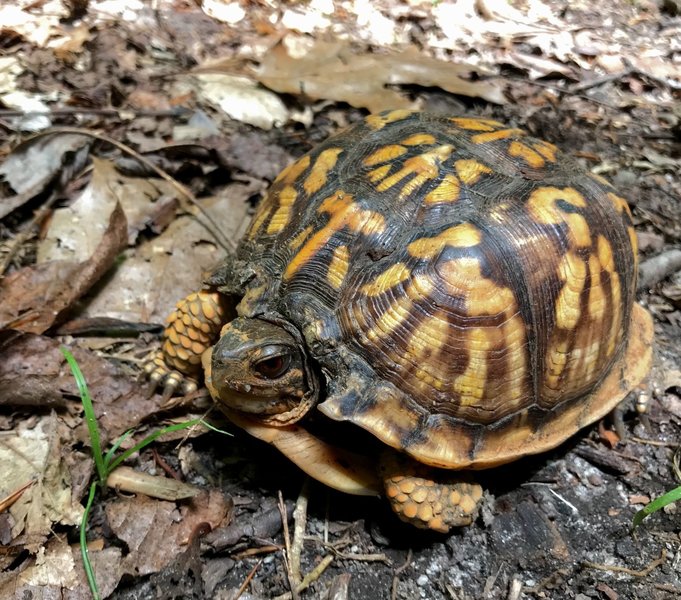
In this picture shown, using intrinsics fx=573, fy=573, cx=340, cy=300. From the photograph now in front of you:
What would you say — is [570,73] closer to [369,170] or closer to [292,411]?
[369,170]

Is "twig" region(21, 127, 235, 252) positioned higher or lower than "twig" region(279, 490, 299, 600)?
higher

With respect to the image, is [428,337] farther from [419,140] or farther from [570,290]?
[419,140]

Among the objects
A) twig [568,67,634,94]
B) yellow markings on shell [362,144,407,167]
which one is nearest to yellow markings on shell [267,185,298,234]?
yellow markings on shell [362,144,407,167]

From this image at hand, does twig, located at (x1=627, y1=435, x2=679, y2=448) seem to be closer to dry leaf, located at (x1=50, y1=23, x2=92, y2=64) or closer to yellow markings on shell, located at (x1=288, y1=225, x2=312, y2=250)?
yellow markings on shell, located at (x1=288, y1=225, x2=312, y2=250)

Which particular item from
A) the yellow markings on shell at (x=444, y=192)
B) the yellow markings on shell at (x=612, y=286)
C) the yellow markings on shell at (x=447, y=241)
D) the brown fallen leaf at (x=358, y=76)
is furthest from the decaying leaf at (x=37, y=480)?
the brown fallen leaf at (x=358, y=76)

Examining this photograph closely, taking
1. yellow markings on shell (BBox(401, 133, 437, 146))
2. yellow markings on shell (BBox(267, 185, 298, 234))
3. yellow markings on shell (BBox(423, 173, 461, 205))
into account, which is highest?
yellow markings on shell (BBox(401, 133, 437, 146))

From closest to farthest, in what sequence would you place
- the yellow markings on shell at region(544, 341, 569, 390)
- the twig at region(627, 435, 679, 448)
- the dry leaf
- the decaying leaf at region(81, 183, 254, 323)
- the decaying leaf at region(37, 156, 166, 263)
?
the yellow markings on shell at region(544, 341, 569, 390)
the twig at region(627, 435, 679, 448)
the decaying leaf at region(81, 183, 254, 323)
the decaying leaf at region(37, 156, 166, 263)
the dry leaf

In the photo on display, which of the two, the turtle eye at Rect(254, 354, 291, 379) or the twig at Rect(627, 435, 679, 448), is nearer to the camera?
the turtle eye at Rect(254, 354, 291, 379)
